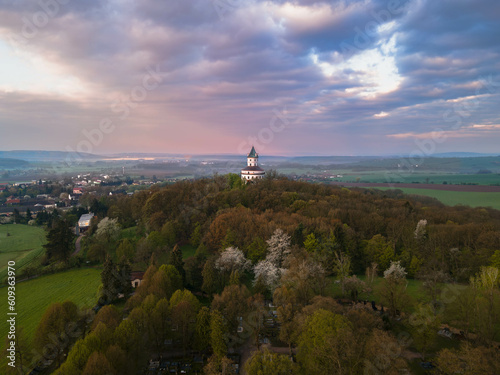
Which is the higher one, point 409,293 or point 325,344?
point 325,344

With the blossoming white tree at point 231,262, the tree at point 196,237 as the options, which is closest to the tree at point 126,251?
the tree at point 196,237

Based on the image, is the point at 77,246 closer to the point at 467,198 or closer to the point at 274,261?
the point at 274,261

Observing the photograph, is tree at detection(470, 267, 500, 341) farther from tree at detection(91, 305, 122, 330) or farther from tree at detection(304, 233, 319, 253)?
tree at detection(91, 305, 122, 330)

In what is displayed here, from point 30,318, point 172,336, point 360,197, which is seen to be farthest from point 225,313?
point 360,197

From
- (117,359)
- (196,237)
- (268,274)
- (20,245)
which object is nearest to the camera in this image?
(117,359)

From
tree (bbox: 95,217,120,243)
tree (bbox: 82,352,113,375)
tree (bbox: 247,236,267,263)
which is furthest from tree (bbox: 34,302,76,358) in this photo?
tree (bbox: 95,217,120,243)

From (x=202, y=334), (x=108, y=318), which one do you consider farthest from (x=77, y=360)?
(x=202, y=334)

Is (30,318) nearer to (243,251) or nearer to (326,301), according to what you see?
(243,251)
